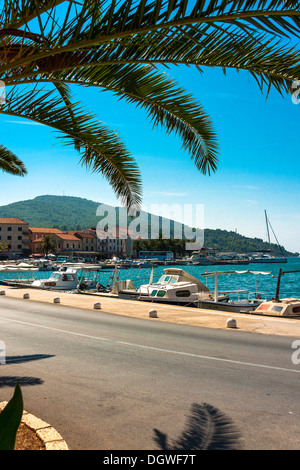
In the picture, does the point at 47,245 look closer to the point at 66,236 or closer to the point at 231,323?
the point at 66,236

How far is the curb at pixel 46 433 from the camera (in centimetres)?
450

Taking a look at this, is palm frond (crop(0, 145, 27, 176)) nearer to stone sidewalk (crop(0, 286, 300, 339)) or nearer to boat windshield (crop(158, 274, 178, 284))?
stone sidewalk (crop(0, 286, 300, 339))

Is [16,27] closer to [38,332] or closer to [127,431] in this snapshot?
[127,431]

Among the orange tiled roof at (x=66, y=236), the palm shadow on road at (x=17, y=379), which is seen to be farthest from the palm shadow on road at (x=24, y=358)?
the orange tiled roof at (x=66, y=236)

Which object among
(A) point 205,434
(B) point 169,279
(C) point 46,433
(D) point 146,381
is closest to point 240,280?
(B) point 169,279

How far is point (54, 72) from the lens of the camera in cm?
581

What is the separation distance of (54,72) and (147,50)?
1402mm

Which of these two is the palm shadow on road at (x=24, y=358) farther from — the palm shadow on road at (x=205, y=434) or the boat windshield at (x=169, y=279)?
the boat windshield at (x=169, y=279)

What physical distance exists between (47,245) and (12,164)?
426ft

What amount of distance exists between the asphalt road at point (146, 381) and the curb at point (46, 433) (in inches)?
7.3

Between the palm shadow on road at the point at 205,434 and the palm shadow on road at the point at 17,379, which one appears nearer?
the palm shadow on road at the point at 205,434

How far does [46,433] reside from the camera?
4.78 meters

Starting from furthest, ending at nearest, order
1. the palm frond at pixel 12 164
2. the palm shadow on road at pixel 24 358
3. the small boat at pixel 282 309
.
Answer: the small boat at pixel 282 309 → the palm frond at pixel 12 164 → the palm shadow on road at pixel 24 358

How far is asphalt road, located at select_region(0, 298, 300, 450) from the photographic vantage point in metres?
5.24
